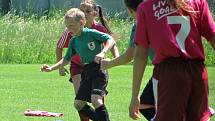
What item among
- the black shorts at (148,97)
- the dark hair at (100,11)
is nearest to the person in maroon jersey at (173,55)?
the black shorts at (148,97)

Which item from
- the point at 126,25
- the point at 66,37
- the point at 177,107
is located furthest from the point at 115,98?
the point at 126,25

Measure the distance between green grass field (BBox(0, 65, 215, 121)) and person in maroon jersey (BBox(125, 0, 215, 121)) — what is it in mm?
2871

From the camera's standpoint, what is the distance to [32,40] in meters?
23.2

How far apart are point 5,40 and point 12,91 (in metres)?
10.0

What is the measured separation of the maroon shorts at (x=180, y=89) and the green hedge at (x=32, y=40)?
50.5 ft

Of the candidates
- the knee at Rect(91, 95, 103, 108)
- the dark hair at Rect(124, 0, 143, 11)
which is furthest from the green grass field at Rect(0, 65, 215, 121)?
the dark hair at Rect(124, 0, 143, 11)

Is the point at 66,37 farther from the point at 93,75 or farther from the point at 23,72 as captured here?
the point at 23,72

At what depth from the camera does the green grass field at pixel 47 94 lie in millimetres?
10031

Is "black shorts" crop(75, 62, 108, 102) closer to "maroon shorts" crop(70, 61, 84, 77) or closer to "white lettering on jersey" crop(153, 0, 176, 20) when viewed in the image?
"maroon shorts" crop(70, 61, 84, 77)

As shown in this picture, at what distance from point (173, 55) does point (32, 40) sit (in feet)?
60.7

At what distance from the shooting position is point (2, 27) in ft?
77.8

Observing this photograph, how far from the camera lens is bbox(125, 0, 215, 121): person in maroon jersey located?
491 cm

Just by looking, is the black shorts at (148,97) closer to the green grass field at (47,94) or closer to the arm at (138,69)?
the arm at (138,69)

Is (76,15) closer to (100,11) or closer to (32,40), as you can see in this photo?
(100,11)
